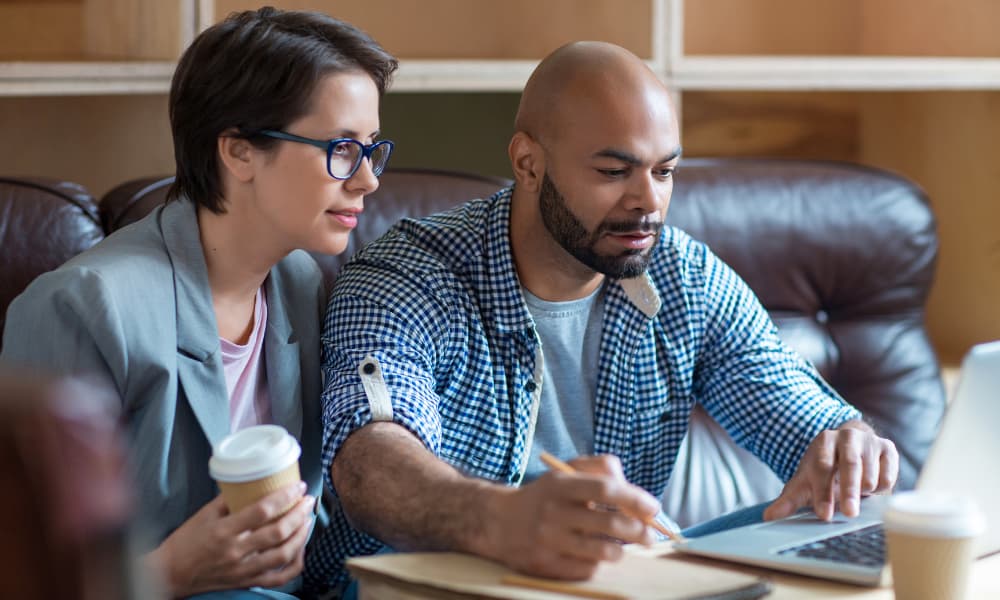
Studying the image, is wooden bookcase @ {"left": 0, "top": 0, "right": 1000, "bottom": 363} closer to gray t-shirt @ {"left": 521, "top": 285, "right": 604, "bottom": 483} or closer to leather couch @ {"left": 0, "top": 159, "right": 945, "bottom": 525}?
leather couch @ {"left": 0, "top": 159, "right": 945, "bottom": 525}

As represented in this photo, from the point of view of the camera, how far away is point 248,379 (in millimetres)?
1493

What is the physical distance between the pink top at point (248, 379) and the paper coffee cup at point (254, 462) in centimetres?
42

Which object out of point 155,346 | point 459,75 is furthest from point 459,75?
point 155,346

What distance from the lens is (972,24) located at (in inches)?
104

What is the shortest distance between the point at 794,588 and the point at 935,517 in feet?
0.46

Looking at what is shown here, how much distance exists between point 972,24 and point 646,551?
198 centimetres

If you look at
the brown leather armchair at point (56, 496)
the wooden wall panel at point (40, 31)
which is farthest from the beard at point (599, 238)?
the brown leather armchair at point (56, 496)

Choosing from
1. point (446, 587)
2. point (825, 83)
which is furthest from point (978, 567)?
point (825, 83)

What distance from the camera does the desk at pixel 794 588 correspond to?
94cm

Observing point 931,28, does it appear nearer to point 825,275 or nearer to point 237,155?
point 825,275

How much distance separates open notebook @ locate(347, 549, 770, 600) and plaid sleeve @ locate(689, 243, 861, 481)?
0.64 metres

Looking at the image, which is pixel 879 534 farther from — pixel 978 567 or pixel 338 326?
pixel 338 326

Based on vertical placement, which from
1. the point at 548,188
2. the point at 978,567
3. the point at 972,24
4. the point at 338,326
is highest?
the point at 972,24

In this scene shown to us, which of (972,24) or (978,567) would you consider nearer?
(978,567)
